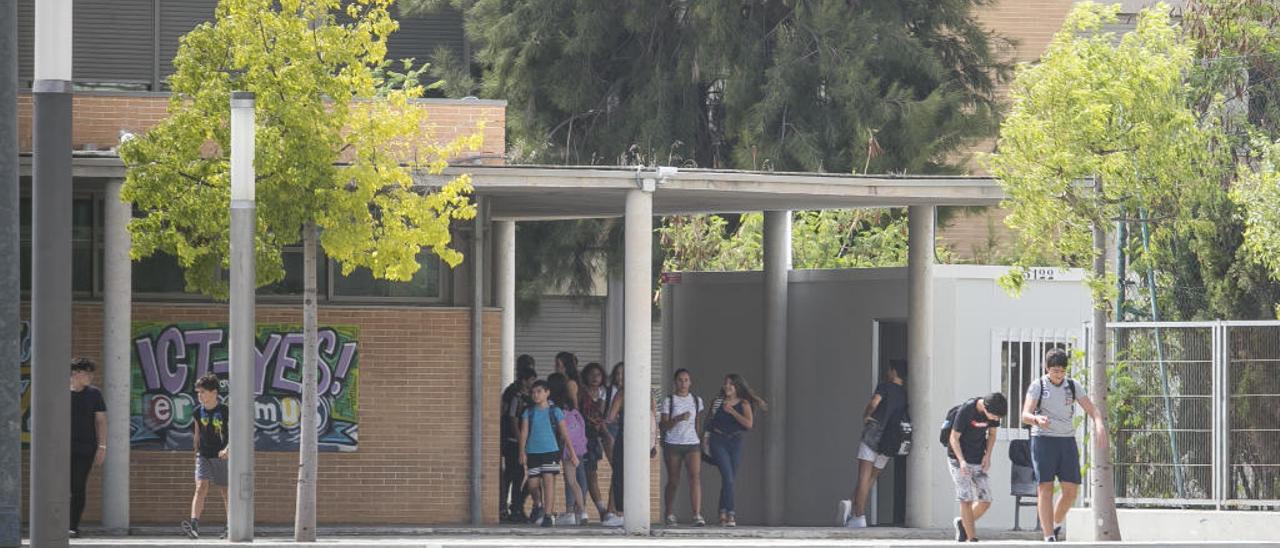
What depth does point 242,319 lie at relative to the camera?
53.5 ft

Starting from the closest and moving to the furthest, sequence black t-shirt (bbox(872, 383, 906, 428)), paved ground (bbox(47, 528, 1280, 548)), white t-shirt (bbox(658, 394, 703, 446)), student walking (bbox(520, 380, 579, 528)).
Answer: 1. paved ground (bbox(47, 528, 1280, 548))
2. student walking (bbox(520, 380, 579, 528))
3. white t-shirt (bbox(658, 394, 703, 446))
4. black t-shirt (bbox(872, 383, 906, 428))

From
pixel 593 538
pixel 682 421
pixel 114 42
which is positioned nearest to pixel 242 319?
pixel 593 538

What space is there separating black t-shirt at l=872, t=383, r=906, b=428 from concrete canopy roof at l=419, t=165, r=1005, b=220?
191cm

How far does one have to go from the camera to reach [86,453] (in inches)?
762

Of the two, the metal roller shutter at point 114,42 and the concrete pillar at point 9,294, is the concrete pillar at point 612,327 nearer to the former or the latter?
the metal roller shutter at point 114,42

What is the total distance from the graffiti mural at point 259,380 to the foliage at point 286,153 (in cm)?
275

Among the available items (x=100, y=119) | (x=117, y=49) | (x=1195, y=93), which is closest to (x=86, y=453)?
(x=100, y=119)

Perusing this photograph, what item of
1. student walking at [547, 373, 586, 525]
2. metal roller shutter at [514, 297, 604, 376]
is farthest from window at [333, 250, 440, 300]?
metal roller shutter at [514, 297, 604, 376]

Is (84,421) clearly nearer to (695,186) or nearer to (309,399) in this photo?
(309,399)

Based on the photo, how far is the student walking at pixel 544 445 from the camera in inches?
873

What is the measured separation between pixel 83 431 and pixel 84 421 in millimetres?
85

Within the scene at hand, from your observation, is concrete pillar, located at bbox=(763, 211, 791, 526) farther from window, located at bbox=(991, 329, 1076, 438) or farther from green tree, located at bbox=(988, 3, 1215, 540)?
green tree, located at bbox=(988, 3, 1215, 540)

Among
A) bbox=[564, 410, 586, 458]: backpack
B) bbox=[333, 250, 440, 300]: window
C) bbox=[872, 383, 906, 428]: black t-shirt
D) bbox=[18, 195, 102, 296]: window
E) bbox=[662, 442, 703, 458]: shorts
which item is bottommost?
bbox=[662, 442, 703, 458]: shorts

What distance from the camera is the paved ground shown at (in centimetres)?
1750
